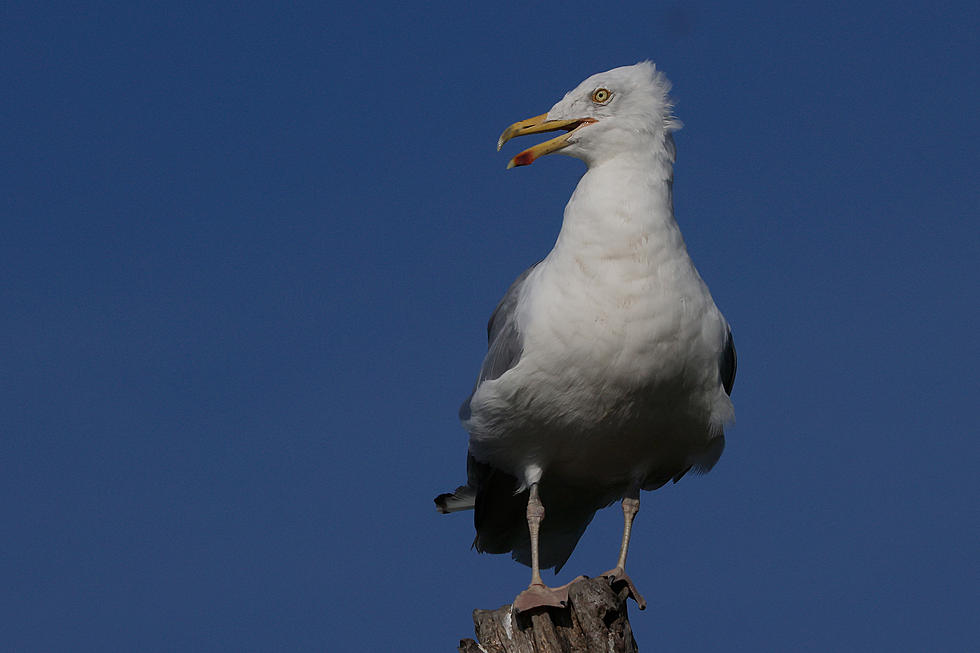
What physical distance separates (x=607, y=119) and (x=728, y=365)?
1973mm

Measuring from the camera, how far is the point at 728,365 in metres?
9.31

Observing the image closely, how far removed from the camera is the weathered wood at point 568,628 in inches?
313

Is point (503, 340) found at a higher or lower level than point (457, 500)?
higher

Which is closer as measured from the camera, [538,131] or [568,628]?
[568,628]

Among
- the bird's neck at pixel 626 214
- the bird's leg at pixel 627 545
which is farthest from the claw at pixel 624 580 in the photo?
the bird's neck at pixel 626 214

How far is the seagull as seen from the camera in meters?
8.55

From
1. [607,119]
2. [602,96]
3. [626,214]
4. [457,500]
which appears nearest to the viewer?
[626,214]

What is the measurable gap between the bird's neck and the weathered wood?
221 cm

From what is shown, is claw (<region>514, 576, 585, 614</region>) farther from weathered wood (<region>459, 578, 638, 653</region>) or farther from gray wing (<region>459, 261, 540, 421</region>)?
gray wing (<region>459, 261, 540, 421</region>)

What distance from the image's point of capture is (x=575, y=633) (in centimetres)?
809

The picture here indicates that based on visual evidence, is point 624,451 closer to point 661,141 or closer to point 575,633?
point 575,633

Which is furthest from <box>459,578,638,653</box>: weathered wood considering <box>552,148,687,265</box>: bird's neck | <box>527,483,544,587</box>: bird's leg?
<box>552,148,687,265</box>: bird's neck

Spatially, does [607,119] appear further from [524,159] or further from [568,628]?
[568,628]

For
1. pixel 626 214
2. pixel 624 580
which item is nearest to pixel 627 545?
pixel 624 580
